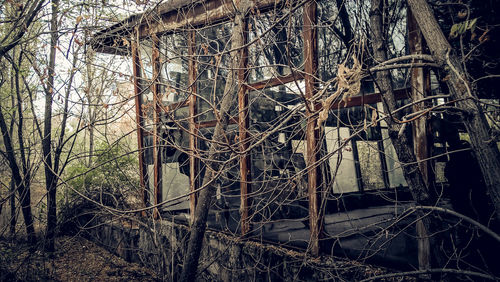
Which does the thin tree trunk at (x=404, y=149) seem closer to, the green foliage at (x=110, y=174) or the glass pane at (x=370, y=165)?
the glass pane at (x=370, y=165)

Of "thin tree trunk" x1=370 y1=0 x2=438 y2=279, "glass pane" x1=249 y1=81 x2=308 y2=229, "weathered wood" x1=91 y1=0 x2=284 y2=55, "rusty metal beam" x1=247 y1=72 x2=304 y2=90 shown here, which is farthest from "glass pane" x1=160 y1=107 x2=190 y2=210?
"thin tree trunk" x1=370 y1=0 x2=438 y2=279

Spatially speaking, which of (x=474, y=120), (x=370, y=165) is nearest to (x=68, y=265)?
(x=370, y=165)

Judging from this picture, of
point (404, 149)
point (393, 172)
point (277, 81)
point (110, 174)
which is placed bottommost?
point (393, 172)

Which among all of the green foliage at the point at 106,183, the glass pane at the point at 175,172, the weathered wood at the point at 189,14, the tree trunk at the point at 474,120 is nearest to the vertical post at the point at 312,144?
the weathered wood at the point at 189,14

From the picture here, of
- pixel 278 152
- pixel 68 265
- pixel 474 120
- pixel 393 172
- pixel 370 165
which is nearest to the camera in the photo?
pixel 474 120

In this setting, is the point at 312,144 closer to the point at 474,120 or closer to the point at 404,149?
the point at 404,149

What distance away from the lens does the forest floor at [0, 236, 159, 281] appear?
15.8 ft

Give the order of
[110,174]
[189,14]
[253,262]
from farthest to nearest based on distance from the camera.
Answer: [110,174] < [189,14] < [253,262]

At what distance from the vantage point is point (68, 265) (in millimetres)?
6285

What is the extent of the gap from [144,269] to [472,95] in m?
5.78

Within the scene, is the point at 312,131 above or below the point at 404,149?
above

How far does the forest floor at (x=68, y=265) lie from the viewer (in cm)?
482

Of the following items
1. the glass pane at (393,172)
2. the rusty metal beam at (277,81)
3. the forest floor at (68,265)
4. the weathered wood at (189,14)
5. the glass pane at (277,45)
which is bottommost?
the forest floor at (68,265)

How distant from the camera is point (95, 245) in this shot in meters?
7.32
